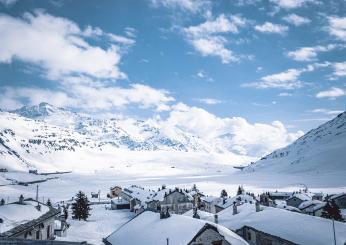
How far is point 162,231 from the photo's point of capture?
35000 millimetres

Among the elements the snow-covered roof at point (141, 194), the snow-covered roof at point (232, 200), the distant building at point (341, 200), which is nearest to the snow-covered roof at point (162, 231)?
the snow-covered roof at point (232, 200)

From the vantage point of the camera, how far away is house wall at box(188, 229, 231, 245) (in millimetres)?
33406

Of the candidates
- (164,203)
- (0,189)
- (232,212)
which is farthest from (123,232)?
(0,189)

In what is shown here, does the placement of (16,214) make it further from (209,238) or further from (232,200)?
(232,200)

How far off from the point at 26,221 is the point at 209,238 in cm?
1986

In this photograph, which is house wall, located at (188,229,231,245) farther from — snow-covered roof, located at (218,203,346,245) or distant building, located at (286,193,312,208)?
distant building, located at (286,193,312,208)

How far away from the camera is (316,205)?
248ft

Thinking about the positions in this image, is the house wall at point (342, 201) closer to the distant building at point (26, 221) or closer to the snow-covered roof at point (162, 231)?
the snow-covered roof at point (162, 231)

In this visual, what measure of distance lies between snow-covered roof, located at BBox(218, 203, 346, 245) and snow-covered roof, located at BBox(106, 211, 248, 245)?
436 centimetres

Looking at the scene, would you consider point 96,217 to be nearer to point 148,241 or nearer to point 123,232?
point 123,232

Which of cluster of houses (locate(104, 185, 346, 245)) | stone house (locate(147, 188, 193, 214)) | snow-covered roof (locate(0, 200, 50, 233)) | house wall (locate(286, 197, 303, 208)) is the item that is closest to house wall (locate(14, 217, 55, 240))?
snow-covered roof (locate(0, 200, 50, 233))

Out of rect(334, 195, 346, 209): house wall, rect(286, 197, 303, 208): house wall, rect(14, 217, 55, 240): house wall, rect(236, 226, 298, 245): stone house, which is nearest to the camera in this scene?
rect(236, 226, 298, 245): stone house

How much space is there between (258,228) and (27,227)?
25058 millimetres

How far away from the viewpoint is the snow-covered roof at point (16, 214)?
114 ft
